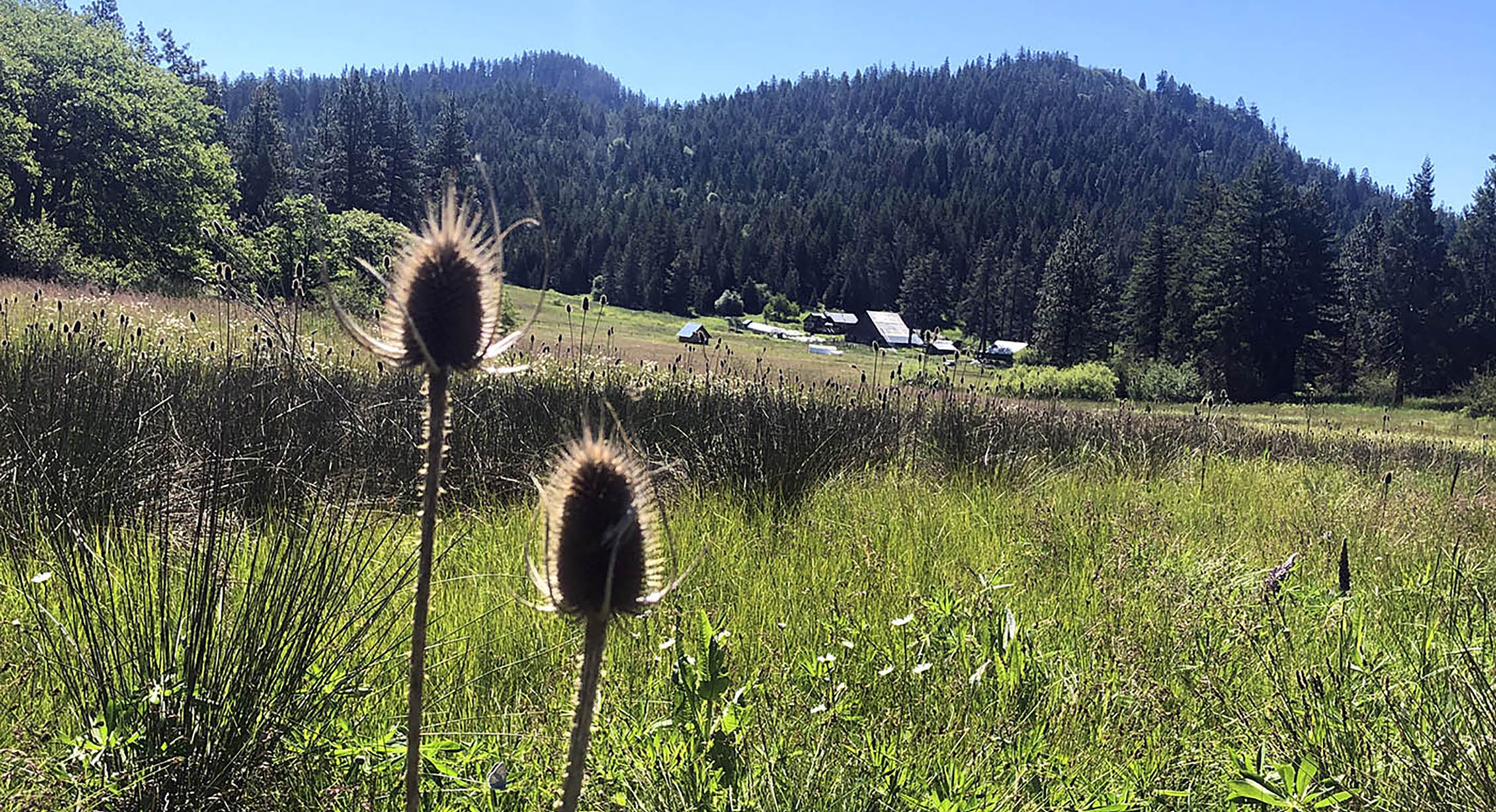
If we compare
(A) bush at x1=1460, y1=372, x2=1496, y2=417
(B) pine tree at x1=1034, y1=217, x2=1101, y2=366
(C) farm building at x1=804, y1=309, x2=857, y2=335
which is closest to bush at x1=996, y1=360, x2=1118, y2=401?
(B) pine tree at x1=1034, y1=217, x2=1101, y2=366

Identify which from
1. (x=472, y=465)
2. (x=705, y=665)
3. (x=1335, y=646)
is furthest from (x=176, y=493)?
(x=1335, y=646)

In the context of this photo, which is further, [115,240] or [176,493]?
[115,240]

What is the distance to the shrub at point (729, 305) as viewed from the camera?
97.9 meters

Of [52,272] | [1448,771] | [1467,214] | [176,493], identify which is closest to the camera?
[1448,771]

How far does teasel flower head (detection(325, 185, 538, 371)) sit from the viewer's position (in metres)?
Result: 1.05

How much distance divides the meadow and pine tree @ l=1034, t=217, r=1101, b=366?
62.2 metres

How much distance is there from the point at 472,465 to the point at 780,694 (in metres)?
3.81

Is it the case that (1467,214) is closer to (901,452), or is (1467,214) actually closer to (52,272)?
(901,452)

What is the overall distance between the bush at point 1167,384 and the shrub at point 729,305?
53553 millimetres

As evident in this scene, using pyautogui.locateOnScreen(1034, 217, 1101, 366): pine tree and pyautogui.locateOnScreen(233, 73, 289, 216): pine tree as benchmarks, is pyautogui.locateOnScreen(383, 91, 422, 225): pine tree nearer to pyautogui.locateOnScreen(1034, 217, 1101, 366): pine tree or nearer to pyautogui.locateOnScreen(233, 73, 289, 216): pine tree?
pyautogui.locateOnScreen(233, 73, 289, 216): pine tree

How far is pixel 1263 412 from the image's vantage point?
148ft

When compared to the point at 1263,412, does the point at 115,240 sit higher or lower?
higher

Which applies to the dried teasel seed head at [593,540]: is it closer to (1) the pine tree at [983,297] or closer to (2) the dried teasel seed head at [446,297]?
(2) the dried teasel seed head at [446,297]

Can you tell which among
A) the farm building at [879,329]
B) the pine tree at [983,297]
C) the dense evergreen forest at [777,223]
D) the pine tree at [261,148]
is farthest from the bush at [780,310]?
the pine tree at [261,148]
